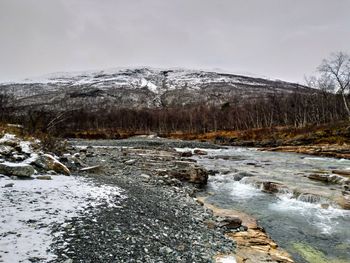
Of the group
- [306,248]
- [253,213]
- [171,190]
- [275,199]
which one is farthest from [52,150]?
[306,248]

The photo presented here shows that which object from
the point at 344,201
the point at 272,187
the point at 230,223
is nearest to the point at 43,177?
the point at 230,223

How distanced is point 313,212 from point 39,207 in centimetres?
1321

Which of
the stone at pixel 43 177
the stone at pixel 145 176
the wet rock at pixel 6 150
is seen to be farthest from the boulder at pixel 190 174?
the wet rock at pixel 6 150

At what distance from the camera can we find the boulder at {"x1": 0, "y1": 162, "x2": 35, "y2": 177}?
40.2ft

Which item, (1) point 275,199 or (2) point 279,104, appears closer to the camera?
(1) point 275,199

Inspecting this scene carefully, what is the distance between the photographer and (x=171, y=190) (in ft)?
56.9

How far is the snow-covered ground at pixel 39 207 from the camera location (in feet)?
22.9

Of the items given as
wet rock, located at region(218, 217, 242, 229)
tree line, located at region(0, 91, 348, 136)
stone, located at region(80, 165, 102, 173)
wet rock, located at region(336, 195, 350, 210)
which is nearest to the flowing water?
wet rock, located at region(336, 195, 350, 210)

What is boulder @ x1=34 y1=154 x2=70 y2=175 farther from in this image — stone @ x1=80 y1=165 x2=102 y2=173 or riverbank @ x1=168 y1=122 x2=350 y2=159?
riverbank @ x1=168 y1=122 x2=350 y2=159

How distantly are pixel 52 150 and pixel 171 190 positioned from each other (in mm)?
8627

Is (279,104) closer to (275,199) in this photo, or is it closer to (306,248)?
(275,199)

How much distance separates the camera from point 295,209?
16750 mm

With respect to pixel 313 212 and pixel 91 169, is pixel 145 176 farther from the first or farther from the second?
pixel 313 212

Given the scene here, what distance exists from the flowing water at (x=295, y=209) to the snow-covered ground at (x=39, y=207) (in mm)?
6911
